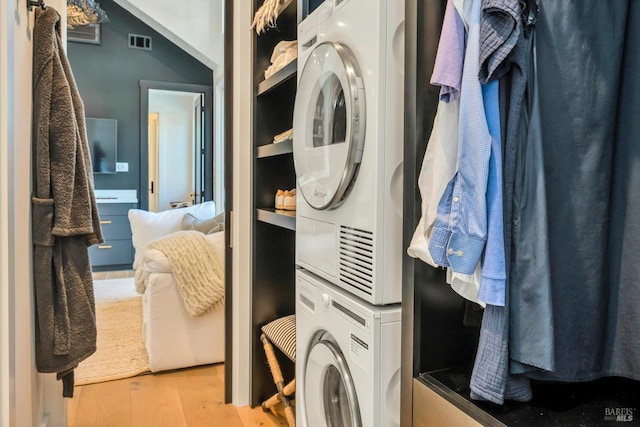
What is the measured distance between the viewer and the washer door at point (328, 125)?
1.15m

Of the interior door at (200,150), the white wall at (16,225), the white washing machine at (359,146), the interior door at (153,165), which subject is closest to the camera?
the white washing machine at (359,146)

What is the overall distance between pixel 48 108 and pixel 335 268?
111 centimetres

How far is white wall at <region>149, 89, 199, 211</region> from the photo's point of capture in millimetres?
7172

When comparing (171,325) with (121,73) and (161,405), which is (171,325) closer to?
(161,405)

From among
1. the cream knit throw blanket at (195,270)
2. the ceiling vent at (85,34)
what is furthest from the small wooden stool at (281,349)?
the ceiling vent at (85,34)

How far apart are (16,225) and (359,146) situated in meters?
1.04

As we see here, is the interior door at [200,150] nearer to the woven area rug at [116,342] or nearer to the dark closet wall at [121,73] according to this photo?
the dark closet wall at [121,73]

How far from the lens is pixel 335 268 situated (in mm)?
1325

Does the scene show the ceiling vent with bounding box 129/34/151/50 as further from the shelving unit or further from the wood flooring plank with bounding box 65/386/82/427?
the wood flooring plank with bounding box 65/386/82/427

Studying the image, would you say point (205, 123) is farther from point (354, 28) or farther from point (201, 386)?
point (354, 28)

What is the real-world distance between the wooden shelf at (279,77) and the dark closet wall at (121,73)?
4078 millimetres

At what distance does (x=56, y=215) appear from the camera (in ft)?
4.93

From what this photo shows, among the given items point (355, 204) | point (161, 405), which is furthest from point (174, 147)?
point (355, 204)

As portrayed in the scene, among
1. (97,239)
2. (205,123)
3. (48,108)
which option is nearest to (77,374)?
(97,239)
